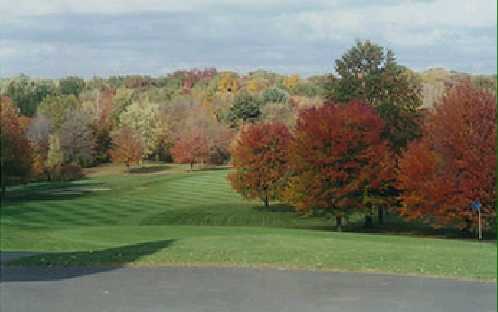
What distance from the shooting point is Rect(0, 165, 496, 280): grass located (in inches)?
725

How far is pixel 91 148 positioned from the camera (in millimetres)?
60406

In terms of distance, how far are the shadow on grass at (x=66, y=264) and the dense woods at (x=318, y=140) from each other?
5385mm

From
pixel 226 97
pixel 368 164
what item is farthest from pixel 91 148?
pixel 226 97

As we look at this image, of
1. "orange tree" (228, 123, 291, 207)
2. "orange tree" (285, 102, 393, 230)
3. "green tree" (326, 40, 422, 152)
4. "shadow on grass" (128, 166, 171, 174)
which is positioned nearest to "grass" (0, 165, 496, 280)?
"orange tree" (228, 123, 291, 207)

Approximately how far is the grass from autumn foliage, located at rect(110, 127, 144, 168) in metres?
1.73

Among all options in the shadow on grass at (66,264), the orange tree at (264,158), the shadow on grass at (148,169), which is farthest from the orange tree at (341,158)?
the shadow on grass at (148,169)

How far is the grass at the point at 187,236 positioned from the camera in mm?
18422

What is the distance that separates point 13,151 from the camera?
99.5ft

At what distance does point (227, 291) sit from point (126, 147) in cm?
5382

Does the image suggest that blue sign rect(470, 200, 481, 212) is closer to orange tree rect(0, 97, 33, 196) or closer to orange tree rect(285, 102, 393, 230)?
orange tree rect(285, 102, 393, 230)

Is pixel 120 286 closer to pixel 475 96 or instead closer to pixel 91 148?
pixel 475 96

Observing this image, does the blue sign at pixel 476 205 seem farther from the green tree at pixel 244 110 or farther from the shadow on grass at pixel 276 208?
the green tree at pixel 244 110

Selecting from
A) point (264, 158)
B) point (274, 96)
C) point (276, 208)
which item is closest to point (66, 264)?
point (264, 158)

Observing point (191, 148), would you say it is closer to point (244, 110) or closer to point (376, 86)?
point (244, 110)
